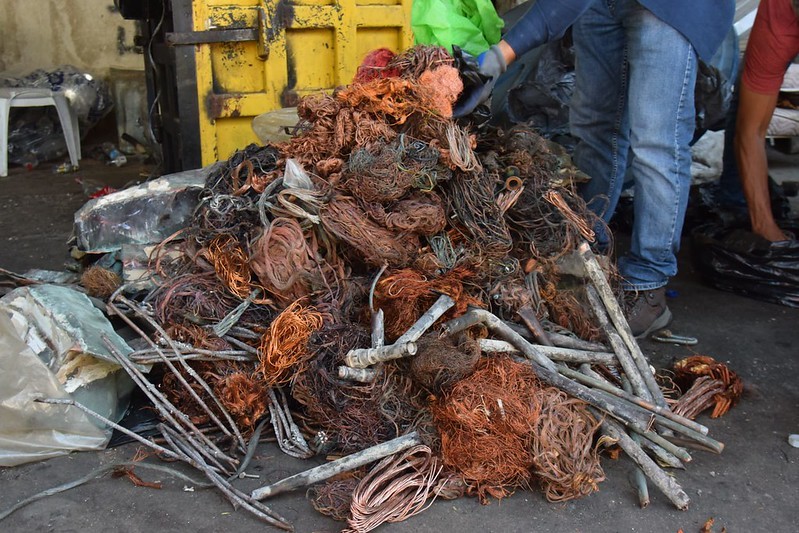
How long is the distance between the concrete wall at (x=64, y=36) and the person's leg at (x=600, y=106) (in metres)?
7.13

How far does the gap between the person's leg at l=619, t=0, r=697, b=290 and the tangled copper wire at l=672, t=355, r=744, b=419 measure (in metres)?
0.55

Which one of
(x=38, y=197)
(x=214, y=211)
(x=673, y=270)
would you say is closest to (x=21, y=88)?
(x=38, y=197)

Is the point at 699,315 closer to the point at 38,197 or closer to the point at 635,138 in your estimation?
the point at 635,138

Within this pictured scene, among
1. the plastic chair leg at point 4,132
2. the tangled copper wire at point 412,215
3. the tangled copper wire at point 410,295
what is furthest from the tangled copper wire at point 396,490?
the plastic chair leg at point 4,132

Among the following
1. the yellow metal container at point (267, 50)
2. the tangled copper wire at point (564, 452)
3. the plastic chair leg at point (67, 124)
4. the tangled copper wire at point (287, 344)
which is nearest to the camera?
the tangled copper wire at point (564, 452)

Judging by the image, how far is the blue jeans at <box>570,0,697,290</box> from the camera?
343cm

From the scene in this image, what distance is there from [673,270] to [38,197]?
560 cm

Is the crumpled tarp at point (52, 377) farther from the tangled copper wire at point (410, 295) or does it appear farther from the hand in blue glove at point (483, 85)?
the hand in blue glove at point (483, 85)

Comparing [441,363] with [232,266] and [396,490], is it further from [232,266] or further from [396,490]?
[232,266]

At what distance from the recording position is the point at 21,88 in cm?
817

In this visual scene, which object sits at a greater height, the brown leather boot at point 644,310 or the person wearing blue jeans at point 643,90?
the person wearing blue jeans at point 643,90

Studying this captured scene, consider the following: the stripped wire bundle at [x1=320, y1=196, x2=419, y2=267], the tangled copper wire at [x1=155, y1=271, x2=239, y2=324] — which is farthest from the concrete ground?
the stripped wire bundle at [x1=320, y1=196, x2=419, y2=267]

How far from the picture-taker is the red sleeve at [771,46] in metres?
3.82

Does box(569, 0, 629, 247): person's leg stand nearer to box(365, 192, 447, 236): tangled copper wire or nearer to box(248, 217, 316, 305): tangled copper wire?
box(365, 192, 447, 236): tangled copper wire
